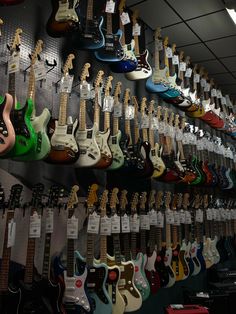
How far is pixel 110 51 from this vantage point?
2.46 m

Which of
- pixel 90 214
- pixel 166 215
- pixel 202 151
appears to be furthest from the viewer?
pixel 202 151

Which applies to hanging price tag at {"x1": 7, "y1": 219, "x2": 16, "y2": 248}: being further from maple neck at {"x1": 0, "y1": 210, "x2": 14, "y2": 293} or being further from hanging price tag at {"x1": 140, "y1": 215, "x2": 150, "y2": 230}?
hanging price tag at {"x1": 140, "y1": 215, "x2": 150, "y2": 230}

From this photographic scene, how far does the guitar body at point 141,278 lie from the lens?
248 cm

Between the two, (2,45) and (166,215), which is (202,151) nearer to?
(166,215)

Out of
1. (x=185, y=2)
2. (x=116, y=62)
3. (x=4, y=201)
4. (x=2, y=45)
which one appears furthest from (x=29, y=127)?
(x=185, y=2)

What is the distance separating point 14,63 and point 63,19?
518mm

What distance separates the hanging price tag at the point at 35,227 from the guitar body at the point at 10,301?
32 cm

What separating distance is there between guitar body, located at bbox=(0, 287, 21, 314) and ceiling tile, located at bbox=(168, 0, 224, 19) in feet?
9.75

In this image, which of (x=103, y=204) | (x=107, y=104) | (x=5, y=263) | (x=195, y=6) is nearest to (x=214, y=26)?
(x=195, y=6)

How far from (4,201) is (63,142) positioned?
498 millimetres

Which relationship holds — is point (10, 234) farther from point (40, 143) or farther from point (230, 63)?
point (230, 63)

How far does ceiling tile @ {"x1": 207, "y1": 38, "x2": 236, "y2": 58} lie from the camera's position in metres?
3.87

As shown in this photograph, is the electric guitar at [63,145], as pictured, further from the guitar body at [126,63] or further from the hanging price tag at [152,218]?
the hanging price tag at [152,218]

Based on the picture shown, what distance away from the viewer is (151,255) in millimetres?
2754
